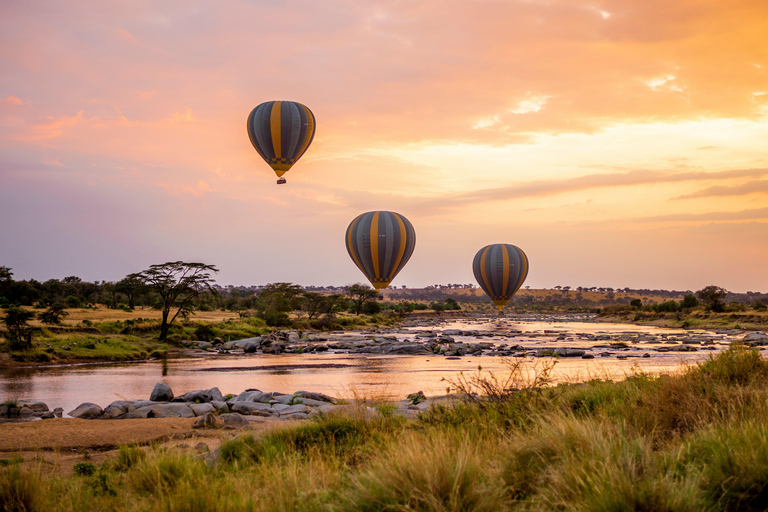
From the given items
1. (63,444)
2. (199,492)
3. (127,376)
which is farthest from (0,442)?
(127,376)

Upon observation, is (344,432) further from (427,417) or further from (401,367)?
(401,367)

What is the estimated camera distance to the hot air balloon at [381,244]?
3906 cm

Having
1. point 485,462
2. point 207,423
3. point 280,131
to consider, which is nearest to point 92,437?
point 207,423

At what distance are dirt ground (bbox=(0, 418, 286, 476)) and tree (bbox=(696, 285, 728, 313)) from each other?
79.6 m

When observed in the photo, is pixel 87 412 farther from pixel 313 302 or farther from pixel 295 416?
pixel 313 302

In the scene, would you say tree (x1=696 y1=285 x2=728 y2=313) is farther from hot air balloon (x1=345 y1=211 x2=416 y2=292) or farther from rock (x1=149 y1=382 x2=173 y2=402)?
rock (x1=149 y1=382 x2=173 y2=402)

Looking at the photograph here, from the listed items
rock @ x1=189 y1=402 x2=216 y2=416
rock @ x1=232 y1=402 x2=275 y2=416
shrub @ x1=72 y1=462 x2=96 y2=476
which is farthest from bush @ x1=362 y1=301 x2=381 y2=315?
shrub @ x1=72 y1=462 x2=96 y2=476

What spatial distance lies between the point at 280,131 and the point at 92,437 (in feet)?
86.9

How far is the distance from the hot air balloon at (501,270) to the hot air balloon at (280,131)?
25.5m

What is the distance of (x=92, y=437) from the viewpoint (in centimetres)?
1236

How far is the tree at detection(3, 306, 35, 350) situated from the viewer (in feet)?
96.7

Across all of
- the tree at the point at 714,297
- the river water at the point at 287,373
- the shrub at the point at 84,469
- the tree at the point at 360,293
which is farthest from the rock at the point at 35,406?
the tree at the point at 714,297

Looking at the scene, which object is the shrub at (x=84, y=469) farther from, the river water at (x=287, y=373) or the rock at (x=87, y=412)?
the river water at (x=287, y=373)

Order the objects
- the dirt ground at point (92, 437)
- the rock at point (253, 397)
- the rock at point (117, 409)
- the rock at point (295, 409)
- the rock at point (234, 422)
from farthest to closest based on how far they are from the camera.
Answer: the rock at point (253, 397)
the rock at point (117, 409)
the rock at point (295, 409)
the rock at point (234, 422)
the dirt ground at point (92, 437)
